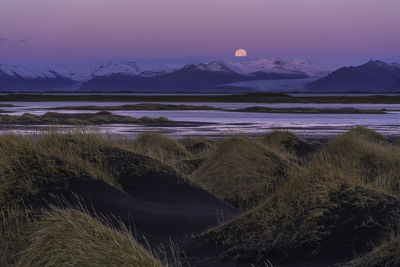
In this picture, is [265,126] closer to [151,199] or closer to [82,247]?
[151,199]

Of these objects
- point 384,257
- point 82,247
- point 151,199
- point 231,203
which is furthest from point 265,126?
point 82,247

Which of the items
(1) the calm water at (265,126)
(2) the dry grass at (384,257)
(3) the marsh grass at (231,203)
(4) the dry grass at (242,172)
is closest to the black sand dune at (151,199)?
(3) the marsh grass at (231,203)

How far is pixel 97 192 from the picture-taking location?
11.9m

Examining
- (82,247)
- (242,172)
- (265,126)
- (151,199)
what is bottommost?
(265,126)

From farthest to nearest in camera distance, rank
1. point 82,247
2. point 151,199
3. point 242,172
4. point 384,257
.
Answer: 1. point 242,172
2. point 151,199
3. point 384,257
4. point 82,247

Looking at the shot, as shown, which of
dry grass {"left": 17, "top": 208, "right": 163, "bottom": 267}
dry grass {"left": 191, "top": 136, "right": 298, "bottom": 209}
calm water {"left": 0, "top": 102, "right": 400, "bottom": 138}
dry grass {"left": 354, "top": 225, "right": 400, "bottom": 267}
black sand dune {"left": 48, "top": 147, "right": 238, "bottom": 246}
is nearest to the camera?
dry grass {"left": 17, "top": 208, "right": 163, "bottom": 267}

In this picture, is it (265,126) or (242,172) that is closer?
(242,172)

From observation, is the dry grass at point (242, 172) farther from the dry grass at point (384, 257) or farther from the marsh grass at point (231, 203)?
the dry grass at point (384, 257)

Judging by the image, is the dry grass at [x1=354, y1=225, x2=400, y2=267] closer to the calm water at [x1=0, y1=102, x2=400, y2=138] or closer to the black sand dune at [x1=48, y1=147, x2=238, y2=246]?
the black sand dune at [x1=48, y1=147, x2=238, y2=246]

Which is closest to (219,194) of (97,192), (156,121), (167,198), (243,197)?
(243,197)

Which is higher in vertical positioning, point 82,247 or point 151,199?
point 82,247

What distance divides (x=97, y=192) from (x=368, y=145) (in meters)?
9.57

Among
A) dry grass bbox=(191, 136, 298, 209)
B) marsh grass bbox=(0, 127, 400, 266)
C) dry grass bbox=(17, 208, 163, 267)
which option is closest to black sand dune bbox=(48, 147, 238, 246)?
marsh grass bbox=(0, 127, 400, 266)

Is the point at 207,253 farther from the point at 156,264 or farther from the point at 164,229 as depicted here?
the point at 156,264
